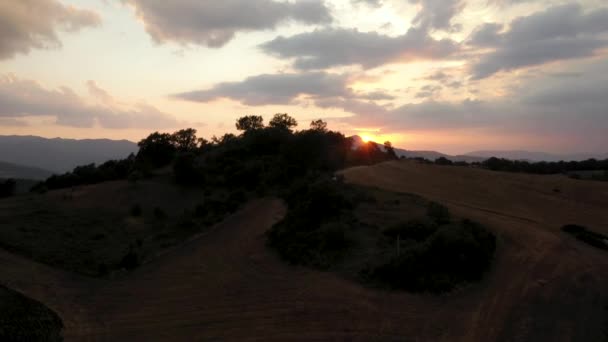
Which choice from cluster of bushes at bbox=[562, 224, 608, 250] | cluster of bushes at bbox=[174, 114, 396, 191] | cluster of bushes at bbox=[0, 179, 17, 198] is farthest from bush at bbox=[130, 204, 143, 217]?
cluster of bushes at bbox=[562, 224, 608, 250]

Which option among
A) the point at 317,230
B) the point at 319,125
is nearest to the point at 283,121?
the point at 319,125

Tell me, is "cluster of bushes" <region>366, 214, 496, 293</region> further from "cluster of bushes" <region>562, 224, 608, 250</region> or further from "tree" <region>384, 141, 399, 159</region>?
"tree" <region>384, 141, 399, 159</region>

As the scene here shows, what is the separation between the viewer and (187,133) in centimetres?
→ 4491

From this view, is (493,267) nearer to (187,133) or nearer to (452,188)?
(452,188)

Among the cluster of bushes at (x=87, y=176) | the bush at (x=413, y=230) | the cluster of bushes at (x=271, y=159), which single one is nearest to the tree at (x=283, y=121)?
the cluster of bushes at (x=271, y=159)

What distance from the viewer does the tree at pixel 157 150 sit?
38719 millimetres

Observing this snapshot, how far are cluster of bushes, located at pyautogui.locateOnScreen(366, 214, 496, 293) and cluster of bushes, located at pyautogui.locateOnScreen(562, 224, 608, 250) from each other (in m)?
4.45

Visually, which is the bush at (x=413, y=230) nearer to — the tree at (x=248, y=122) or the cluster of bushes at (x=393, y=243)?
the cluster of bushes at (x=393, y=243)

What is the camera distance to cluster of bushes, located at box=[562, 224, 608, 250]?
14.8m

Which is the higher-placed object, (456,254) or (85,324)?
(456,254)

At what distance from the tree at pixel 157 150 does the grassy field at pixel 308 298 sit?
75.2 ft

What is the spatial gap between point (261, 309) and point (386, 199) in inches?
495

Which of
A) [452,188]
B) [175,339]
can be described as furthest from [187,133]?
[175,339]

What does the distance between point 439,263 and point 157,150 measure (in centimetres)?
3355
